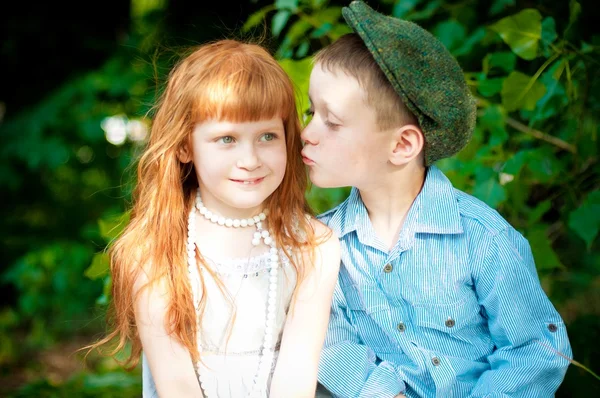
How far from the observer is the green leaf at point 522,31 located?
2.14 metres

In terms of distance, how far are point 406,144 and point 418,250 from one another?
0.96ft

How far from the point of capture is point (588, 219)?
85.4 inches

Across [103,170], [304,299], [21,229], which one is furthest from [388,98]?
[21,229]

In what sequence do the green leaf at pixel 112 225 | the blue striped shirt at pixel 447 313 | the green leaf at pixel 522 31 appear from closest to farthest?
the blue striped shirt at pixel 447 313 < the green leaf at pixel 522 31 < the green leaf at pixel 112 225

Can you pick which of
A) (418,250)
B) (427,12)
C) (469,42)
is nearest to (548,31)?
(469,42)

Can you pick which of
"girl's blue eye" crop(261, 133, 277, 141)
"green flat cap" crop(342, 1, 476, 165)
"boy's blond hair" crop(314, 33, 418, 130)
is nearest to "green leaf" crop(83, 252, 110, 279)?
"girl's blue eye" crop(261, 133, 277, 141)

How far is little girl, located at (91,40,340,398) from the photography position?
1.83 metres

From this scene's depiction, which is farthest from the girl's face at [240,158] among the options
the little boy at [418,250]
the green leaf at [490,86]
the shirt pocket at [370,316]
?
the green leaf at [490,86]

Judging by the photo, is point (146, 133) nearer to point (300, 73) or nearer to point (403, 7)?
point (300, 73)

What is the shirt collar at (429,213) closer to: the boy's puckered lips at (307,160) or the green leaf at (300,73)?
the boy's puckered lips at (307,160)

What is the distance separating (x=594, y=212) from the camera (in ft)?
7.12

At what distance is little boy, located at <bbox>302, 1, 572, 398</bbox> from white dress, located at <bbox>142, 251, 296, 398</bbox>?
212 millimetres

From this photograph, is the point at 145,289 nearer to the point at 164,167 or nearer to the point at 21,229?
the point at 164,167

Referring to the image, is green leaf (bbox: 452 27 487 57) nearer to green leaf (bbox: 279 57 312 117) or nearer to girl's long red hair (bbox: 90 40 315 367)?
green leaf (bbox: 279 57 312 117)
